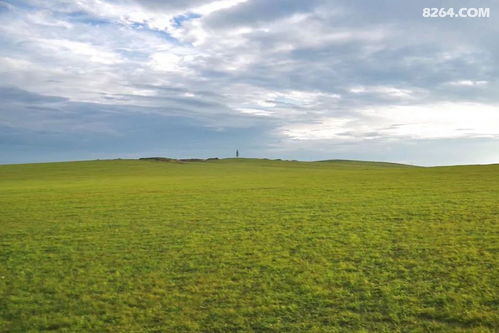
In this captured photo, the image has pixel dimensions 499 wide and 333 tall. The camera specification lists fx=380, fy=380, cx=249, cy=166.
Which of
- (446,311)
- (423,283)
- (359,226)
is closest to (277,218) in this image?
(359,226)

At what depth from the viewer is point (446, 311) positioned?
25.9 feet

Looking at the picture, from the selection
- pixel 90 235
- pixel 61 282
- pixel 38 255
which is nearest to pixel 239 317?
pixel 61 282

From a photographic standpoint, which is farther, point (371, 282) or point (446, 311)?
point (371, 282)

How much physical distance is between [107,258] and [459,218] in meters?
14.8

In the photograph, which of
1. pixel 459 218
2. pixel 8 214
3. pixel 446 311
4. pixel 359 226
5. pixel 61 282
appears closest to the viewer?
pixel 446 311

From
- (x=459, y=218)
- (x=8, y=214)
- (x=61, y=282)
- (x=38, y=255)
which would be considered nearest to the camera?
(x=61, y=282)

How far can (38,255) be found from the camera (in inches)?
515

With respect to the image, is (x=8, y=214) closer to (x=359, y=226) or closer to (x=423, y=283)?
(x=359, y=226)

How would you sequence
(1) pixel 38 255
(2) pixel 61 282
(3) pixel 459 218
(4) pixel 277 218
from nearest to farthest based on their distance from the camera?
(2) pixel 61 282 < (1) pixel 38 255 < (3) pixel 459 218 < (4) pixel 277 218

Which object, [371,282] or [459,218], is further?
[459,218]

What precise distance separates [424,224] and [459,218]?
2229 mm

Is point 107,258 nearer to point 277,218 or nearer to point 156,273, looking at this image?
point 156,273

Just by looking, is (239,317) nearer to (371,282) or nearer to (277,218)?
(371,282)

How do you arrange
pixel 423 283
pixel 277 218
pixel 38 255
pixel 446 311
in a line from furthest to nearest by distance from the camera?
pixel 277 218 → pixel 38 255 → pixel 423 283 → pixel 446 311
